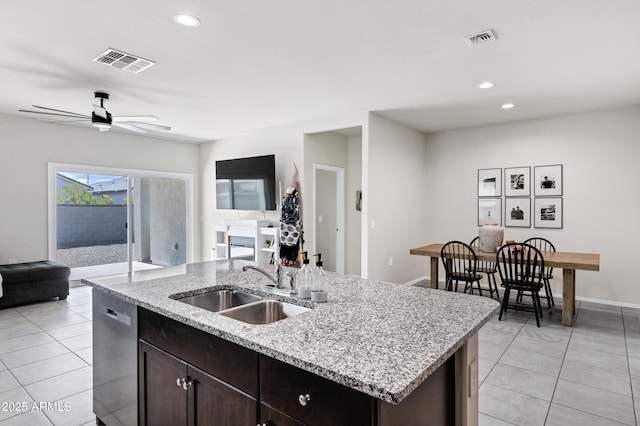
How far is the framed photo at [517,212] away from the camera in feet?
18.2

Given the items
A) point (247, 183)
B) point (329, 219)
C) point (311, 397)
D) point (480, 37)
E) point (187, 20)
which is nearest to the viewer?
point (311, 397)

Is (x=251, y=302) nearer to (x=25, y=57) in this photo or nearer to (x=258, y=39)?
(x=258, y=39)

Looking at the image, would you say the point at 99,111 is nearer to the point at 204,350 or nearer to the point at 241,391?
the point at 204,350

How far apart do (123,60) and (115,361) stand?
256 centimetres

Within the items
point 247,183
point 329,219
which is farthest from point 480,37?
point 329,219

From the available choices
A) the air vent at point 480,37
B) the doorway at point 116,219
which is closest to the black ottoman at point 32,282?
the doorway at point 116,219

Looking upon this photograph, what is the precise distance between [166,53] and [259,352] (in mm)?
2825

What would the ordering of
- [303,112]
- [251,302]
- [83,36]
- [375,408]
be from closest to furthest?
1. [375,408]
2. [251,302]
3. [83,36]
4. [303,112]

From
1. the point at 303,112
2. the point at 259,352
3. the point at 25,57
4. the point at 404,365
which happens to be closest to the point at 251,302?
the point at 259,352

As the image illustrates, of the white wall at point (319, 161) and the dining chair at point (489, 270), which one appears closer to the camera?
the dining chair at point (489, 270)

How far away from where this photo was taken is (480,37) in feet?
9.24

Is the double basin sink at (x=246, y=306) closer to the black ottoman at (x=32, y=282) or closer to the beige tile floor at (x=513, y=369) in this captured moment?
the beige tile floor at (x=513, y=369)

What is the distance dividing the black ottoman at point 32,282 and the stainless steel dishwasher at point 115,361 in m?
3.40

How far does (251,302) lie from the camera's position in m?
2.14
